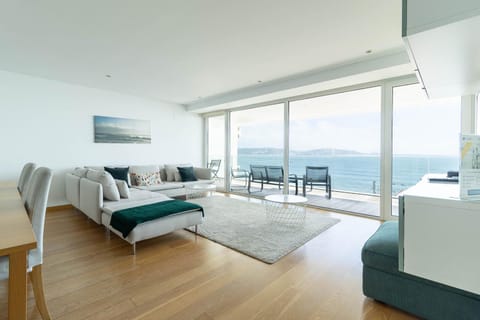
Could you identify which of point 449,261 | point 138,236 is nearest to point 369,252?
point 449,261

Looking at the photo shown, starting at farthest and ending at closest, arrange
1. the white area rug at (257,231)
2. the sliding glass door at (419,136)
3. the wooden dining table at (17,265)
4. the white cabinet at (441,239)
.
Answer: the sliding glass door at (419,136)
the white area rug at (257,231)
the white cabinet at (441,239)
the wooden dining table at (17,265)

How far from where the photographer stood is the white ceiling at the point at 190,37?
208cm

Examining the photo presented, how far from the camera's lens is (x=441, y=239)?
1.15 m

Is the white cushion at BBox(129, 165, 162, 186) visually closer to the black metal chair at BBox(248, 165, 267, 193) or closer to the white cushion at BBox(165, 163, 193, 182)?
the white cushion at BBox(165, 163, 193, 182)

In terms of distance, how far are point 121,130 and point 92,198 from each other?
99.8 inches

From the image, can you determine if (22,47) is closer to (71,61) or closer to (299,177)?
(71,61)

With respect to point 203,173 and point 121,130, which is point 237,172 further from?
point 121,130

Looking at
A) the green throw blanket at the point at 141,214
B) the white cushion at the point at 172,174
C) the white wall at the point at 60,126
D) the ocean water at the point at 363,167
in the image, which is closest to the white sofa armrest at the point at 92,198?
the green throw blanket at the point at 141,214

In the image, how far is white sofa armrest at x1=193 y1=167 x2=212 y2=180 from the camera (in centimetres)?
568

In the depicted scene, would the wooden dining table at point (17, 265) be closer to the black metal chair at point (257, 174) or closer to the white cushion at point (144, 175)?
the white cushion at point (144, 175)

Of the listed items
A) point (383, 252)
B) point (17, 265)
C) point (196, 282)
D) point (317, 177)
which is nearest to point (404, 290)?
point (383, 252)

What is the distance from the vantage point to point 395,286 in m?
1.57

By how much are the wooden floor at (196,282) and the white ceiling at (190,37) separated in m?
2.55

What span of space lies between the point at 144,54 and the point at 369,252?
11.7ft
